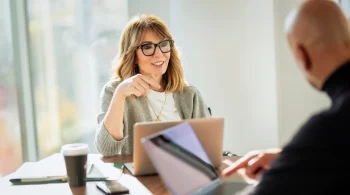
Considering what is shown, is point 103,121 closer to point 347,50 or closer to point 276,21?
point 347,50

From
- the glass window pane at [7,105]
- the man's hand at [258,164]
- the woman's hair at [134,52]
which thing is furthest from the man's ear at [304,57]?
the glass window pane at [7,105]

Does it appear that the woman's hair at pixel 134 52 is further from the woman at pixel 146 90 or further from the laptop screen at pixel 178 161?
the laptop screen at pixel 178 161

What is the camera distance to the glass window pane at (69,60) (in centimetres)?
320

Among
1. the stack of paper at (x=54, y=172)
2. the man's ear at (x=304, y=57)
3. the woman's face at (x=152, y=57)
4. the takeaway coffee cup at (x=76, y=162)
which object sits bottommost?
the stack of paper at (x=54, y=172)

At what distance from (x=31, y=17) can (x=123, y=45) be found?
3.58 ft

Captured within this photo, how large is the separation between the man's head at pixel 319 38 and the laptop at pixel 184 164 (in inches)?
17.6

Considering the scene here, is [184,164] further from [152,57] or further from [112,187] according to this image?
[152,57]

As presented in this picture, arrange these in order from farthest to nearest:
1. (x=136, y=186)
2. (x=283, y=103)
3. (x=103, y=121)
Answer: (x=283, y=103) → (x=103, y=121) → (x=136, y=186)

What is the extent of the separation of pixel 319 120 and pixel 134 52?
1446mm

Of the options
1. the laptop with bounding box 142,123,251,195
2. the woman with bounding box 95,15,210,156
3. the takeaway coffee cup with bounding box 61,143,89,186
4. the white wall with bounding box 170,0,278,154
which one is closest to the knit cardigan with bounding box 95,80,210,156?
the woman with bounding box 95,15,210,156

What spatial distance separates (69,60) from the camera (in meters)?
3.26

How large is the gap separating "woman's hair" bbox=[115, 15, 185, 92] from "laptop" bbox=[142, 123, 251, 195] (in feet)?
2.73

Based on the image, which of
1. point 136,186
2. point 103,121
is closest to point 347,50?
point 136,186

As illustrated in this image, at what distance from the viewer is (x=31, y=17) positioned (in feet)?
10.3
